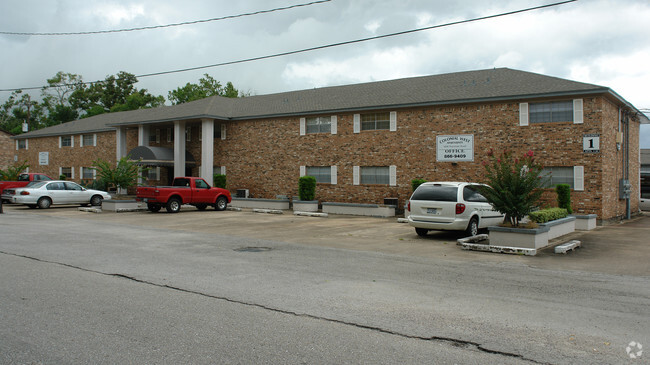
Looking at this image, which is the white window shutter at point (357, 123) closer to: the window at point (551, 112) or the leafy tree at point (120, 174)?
the window at point (551, 112)

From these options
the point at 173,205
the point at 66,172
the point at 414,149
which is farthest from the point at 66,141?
the point at 414,149

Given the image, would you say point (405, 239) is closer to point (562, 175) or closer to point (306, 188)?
point (562, 175)

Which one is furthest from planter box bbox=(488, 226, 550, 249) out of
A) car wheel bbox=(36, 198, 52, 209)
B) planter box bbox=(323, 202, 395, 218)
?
car wheel bbox=(36, 198, 52, 209)

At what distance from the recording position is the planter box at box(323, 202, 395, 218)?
75.4ft

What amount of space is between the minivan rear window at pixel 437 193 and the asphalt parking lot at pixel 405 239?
3.97 feet

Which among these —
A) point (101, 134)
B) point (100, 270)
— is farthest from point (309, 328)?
point (101, 134)

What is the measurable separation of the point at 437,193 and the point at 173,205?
562 inches

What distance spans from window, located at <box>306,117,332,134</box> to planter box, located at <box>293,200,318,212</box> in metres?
4.73

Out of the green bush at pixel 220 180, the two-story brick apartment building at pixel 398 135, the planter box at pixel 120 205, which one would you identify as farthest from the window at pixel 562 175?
the planter box at pixel 120 205

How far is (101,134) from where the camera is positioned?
40219mm

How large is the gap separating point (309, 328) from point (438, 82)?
2334 cm

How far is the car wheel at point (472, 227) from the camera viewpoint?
14.1m

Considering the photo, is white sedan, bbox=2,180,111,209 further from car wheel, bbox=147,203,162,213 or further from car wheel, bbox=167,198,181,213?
car wheel, bbox=167,198,181,213

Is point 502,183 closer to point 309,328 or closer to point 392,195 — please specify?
point 309,328
